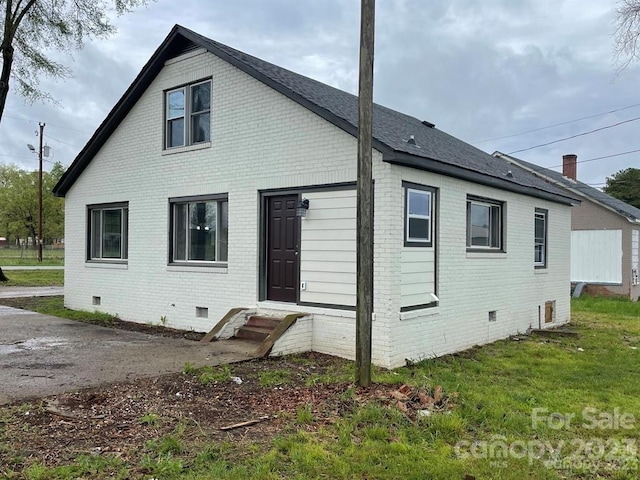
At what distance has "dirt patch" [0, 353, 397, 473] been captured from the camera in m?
4.26

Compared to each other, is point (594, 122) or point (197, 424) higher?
point (594, 122)

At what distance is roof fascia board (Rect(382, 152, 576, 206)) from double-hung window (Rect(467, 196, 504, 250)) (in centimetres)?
40

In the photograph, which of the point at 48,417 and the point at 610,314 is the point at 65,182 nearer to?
the point at 48,417

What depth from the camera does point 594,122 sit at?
Answer: 24.3m

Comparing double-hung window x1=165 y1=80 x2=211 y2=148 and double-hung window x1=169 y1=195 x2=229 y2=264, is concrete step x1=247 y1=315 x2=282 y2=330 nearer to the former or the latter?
double-hung window x1=169 y1=195 x2=229 y2=264

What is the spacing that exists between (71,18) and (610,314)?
1981cm

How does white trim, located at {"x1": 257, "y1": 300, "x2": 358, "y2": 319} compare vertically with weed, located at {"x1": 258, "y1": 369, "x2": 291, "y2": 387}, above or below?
above

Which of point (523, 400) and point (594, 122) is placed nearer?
point (523, 400)

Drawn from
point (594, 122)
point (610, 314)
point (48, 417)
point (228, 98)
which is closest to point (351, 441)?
point (48, 417)

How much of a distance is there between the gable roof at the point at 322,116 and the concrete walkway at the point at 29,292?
16.5ft

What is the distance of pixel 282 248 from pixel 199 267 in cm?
211

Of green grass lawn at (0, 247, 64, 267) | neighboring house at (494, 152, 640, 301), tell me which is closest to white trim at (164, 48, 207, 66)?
neighboring house at (494, 152, 640, 301)

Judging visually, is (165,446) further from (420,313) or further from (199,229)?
(199,229)

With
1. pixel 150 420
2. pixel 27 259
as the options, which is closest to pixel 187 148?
pixel 150 420
